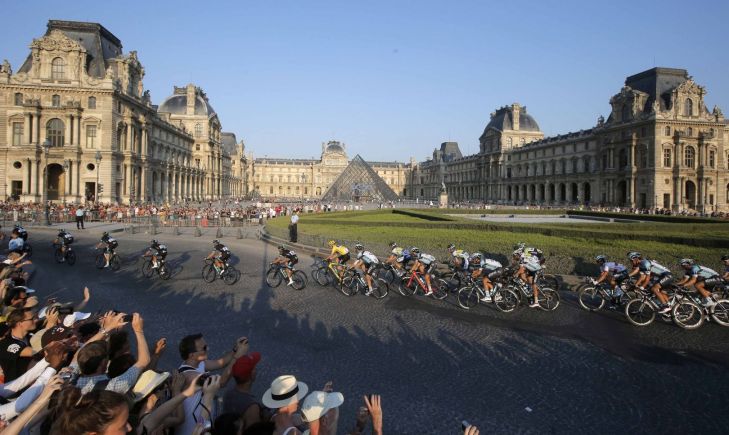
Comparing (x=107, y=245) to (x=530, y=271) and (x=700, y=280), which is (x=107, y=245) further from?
(x=700, y=280)

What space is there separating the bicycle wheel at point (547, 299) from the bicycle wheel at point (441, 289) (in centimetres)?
229

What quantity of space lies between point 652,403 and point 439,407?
8.99ft

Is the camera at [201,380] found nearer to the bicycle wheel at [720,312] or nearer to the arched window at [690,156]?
the bicycle wheel at [720,312]

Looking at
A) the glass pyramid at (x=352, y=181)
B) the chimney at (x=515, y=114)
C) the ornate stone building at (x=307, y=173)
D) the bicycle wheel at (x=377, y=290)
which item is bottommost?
the bicycle wheel at (x=377, y=290)

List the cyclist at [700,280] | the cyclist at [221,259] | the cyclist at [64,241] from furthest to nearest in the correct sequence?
the cyclist at [64,241] < the cyclist at [221,259] < the cyclist at [700,280]

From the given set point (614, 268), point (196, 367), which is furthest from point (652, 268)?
point (196, 367)

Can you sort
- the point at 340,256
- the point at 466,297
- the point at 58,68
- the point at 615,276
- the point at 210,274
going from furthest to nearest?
the point at 58,68 < the point at 210,274 < the point at 340,256 < the point at 466,297 < the point at 615,276

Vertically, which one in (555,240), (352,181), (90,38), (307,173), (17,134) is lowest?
(555,240)

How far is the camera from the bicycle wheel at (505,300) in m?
10.3

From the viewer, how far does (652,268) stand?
30.3 ft

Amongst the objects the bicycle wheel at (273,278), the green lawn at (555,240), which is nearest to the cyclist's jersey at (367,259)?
the bicycle wheel at (273,278)

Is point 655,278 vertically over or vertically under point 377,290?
over

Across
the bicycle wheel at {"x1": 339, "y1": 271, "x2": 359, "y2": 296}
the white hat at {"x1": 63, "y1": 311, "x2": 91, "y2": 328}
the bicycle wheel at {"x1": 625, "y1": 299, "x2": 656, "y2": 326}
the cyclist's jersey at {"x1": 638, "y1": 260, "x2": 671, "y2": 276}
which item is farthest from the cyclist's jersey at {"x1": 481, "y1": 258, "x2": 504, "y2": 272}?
the white hat at {"x1": 63, "y1": 311, "x2": 91, "y2": 328}

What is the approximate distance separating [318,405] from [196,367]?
1673 mm
